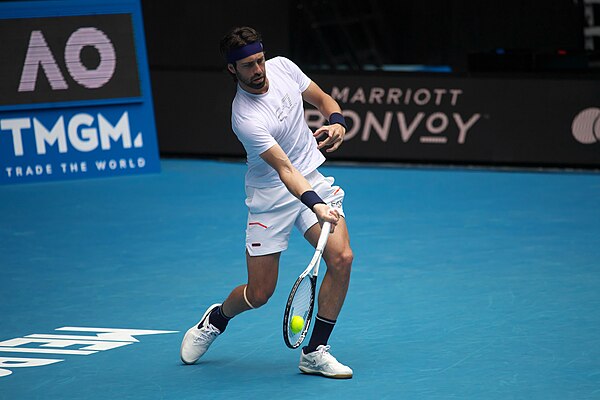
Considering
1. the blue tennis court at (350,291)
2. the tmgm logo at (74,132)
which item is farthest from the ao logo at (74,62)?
the blue tennis court at (350,291)

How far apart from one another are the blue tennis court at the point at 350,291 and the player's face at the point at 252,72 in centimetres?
157

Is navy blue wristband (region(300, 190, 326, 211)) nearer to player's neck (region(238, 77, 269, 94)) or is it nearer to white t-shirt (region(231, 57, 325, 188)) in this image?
white t-shirt (region(231, 57, 325, 188))

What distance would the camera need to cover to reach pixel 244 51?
597 centimetres

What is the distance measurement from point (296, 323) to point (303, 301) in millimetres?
127

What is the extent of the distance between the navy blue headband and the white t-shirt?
0.71ft

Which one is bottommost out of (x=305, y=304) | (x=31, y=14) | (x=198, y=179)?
(x=198, y=179)

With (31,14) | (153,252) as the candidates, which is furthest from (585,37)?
(153,252)

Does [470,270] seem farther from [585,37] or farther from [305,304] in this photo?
[585,37]

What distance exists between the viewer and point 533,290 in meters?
8.02

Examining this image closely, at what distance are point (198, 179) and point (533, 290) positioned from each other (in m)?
5.80

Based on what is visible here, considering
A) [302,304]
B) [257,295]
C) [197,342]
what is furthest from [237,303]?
[302,304]

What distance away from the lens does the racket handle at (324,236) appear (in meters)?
5.91

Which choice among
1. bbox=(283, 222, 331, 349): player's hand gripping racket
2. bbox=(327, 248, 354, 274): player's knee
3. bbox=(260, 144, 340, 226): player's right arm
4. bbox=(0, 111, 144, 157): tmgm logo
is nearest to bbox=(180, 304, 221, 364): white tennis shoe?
bbox=(283, 222, 331, 349): player's hand gripping racket

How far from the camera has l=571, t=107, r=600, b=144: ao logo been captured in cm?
1261
